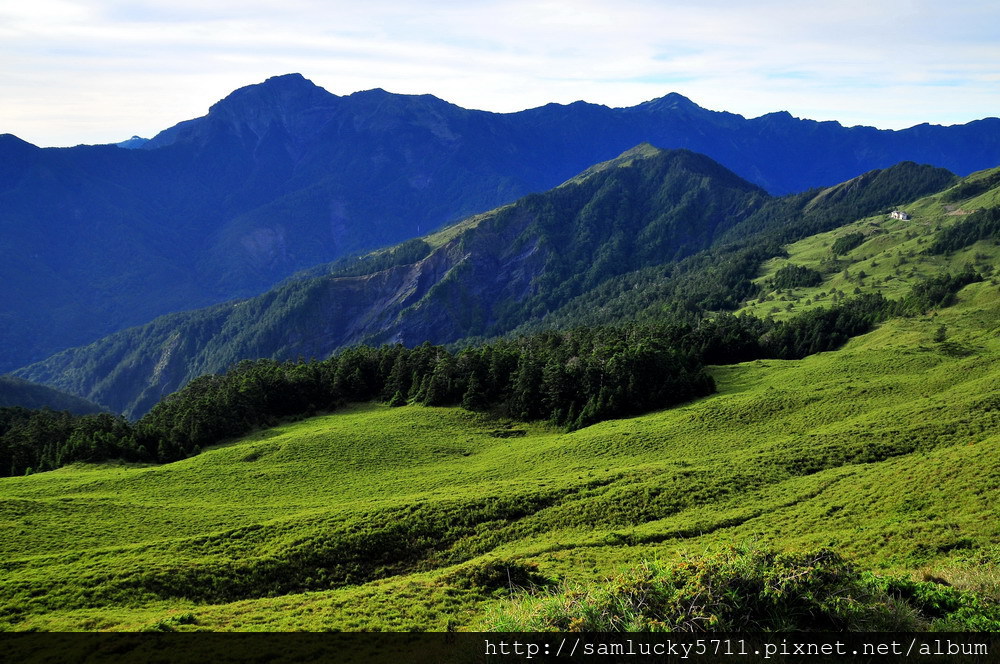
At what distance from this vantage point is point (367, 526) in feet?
131

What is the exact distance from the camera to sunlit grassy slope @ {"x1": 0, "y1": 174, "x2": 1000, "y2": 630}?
2812cm

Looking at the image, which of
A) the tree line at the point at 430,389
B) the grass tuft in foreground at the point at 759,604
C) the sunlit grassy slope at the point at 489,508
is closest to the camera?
the grass tuft in foreground at the point at 759,604

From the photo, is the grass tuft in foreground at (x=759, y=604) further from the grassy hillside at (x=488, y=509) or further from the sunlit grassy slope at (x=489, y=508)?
the grassy hillside at (x=488, y=509)

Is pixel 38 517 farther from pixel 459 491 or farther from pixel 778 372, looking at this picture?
pixel 778 372

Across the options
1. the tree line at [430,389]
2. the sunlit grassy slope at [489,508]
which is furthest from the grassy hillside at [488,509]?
the tree line at [430,389]

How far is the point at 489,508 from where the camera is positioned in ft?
140

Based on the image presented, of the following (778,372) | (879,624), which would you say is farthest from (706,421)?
(879,624)

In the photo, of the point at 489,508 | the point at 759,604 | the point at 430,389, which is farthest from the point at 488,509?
the point at 430,389

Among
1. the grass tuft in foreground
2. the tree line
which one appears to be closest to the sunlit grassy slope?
the grass tuft in foreground

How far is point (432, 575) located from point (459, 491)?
1805 centimetres

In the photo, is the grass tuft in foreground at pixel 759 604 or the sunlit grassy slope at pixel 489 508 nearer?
the grass tuft in foreground at pixel 759 604

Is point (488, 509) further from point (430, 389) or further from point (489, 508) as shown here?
point (430, 389)

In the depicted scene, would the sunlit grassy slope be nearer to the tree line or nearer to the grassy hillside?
the grassy hillside

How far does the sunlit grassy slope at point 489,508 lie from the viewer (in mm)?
28125
